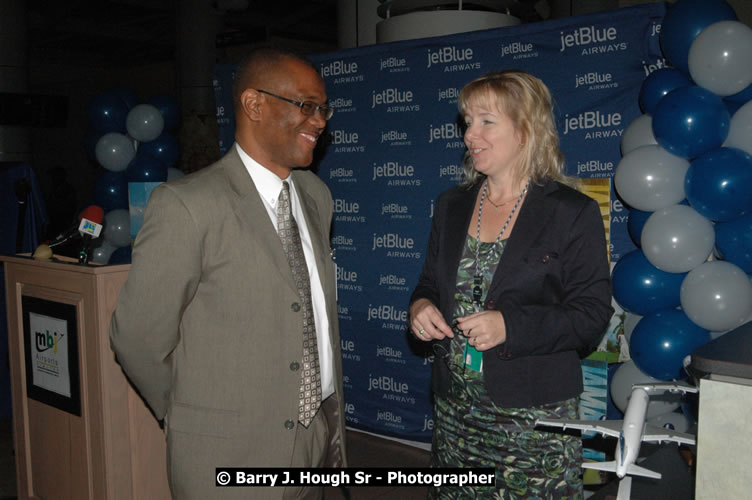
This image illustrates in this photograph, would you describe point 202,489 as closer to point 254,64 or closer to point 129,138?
point 254,64

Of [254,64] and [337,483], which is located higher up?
[254,64]

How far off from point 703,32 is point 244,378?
246 cm

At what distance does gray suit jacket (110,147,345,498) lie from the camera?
5.04 feet

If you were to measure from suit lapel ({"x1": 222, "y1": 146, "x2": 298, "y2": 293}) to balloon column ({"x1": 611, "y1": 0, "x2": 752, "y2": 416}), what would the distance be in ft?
6.35

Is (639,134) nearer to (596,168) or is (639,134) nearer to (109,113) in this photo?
(596,168)

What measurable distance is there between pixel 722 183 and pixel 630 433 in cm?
163

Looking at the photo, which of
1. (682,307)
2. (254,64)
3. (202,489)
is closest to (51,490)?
(202,489)

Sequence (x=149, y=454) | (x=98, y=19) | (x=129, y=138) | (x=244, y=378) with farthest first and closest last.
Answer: (x=98, y=19) < (x=129, y=138) < (x=149, y=454) < (x=244, y=378)

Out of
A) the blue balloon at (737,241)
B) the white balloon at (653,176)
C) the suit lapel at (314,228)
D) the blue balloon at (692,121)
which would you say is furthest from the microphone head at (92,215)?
the blue balloon at (737,241)

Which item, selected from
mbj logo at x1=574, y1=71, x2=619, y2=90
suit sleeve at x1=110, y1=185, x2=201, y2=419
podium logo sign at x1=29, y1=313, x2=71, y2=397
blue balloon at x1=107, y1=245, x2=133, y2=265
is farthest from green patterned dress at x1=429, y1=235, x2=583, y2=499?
blue balloon at x1=107, y1=245, x2=133, y2=265

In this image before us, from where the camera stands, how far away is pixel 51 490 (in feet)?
8.38

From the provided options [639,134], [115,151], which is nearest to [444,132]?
[639,134]

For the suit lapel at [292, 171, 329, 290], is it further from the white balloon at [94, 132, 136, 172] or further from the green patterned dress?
the white balloon at [94, 132, 136, 172]

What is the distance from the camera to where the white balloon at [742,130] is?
2598 mm
